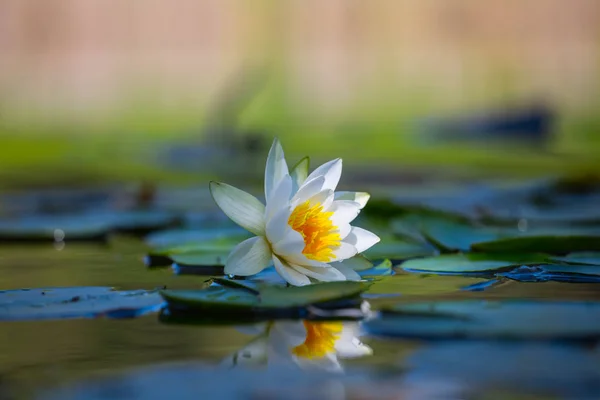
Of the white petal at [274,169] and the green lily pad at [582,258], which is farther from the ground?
the white petal at [274,169]

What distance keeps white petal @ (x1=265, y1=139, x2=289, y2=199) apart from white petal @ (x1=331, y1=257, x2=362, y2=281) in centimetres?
15

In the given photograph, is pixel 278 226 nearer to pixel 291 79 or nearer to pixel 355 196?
Result: pixel 355 196

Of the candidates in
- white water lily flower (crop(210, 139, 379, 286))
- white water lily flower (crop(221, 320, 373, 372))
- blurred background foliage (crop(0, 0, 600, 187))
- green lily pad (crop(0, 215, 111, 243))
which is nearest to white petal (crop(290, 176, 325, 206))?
white water lily flower (crop(210, 139, 379, 286))

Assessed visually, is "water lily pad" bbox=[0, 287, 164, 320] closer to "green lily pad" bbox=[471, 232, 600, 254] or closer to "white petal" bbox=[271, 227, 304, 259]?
"white petal" bbox=[271, 227, 304, 259]

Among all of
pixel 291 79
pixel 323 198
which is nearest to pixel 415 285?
pixel 323 198

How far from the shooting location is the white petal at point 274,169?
47.4 inches

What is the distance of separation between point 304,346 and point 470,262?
1.81 feet

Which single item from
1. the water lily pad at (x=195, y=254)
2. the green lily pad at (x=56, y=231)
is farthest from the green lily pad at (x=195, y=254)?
the green lily pad at (x=56, y=231)

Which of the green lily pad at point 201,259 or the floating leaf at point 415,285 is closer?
the floating leaf at point 415,285

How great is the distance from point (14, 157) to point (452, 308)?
13.7 ft

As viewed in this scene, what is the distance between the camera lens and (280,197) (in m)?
1.16

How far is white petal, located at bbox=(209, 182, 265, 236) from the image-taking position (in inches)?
47.1

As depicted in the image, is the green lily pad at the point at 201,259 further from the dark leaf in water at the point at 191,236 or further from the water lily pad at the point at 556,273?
the water lily pad at the point at 556,273

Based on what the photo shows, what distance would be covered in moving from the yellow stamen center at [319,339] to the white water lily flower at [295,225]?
13cm
